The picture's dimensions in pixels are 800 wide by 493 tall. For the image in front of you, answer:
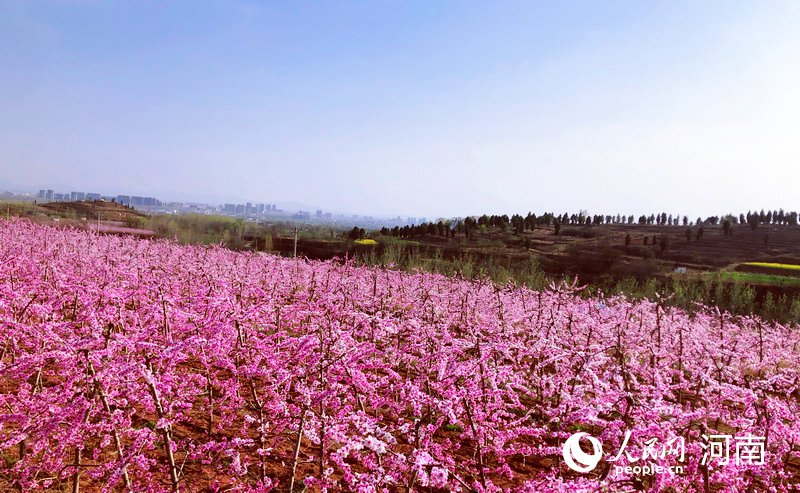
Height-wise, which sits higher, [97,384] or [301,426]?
[97,384]

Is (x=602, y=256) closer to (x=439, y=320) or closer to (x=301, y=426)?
(x=439, y=320)

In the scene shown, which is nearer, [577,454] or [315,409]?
[315,409]

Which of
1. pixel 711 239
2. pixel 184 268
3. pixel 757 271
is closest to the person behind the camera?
pixel 184 268

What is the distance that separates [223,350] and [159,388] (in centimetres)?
110

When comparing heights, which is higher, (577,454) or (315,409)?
(315,409)

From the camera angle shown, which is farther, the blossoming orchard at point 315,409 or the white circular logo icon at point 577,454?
the white circular logo icon at point 577,454

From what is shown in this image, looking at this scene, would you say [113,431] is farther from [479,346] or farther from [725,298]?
[725,298]

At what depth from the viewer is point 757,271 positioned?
5050 cm

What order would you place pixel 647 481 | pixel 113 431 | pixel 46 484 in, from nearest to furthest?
pixel 113 431
pixel 647 481
pixel 46 484

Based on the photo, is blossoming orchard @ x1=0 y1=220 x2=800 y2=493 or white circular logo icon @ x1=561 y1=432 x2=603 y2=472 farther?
white circular logo icon @ x1=561 y1=432 x2=603 y2=472

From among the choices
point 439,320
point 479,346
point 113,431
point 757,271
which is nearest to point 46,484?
point 113,431

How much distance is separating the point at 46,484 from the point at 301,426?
297 cm

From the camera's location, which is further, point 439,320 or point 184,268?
point 184,268

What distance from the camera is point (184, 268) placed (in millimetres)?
10070
